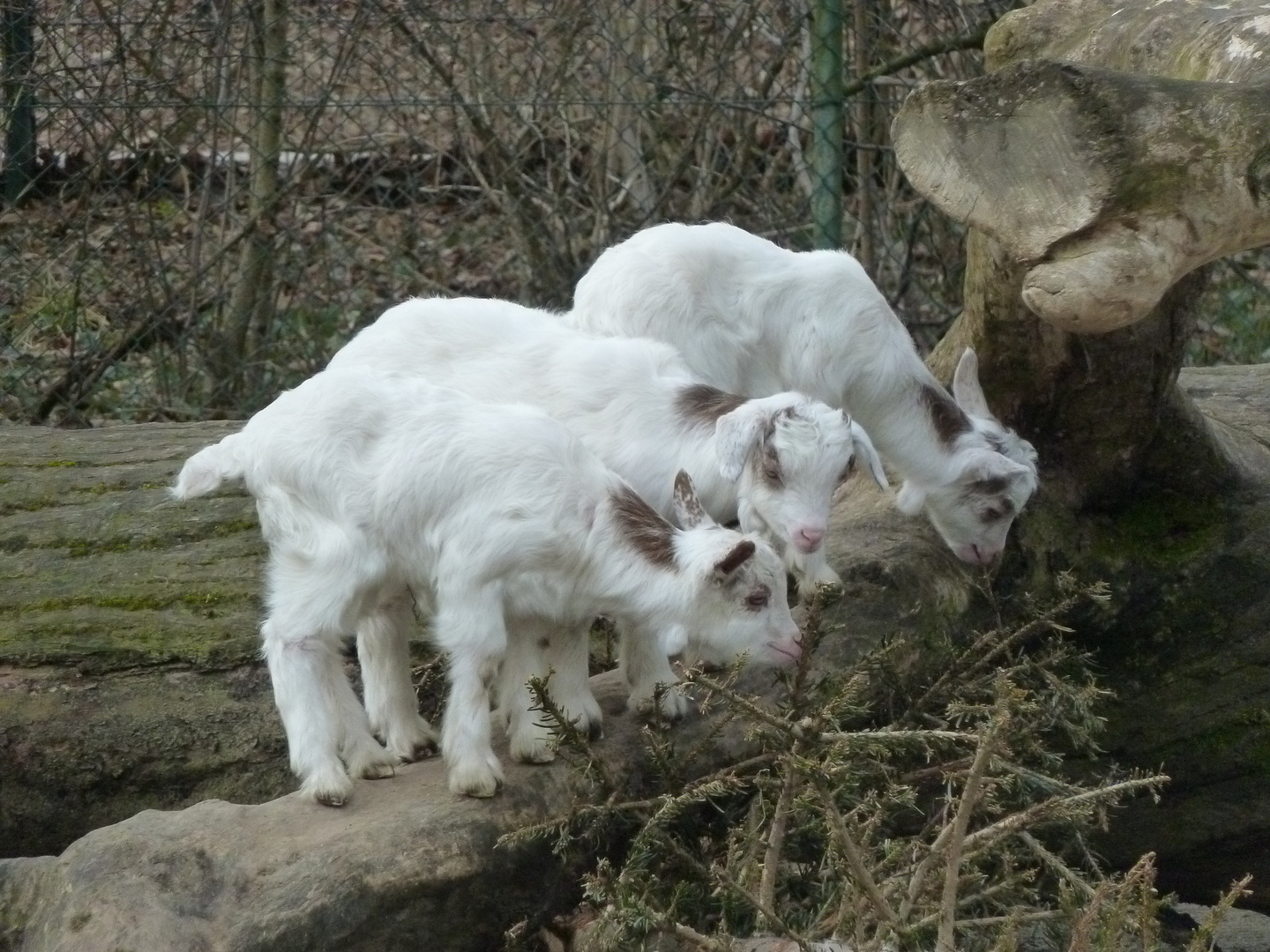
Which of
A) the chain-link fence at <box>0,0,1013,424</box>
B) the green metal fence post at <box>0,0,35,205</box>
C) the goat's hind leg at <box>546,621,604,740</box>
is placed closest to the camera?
the goat's hind leg at <box>546,621,604,740</box>

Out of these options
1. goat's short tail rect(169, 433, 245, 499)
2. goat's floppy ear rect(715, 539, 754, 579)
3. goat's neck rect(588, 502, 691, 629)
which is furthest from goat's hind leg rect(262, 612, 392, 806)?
goat's floppy ear rect(715, 539, 754, 579)

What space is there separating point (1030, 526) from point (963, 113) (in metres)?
2.08

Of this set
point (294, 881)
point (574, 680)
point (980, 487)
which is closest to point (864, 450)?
point (980, 487)

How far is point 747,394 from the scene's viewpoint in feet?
18.9

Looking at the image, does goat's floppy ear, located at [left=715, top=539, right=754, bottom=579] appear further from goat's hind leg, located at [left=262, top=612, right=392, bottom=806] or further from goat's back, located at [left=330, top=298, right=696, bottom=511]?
goat's hind leg, located at [left=262, top=612, right=392, bottom=806]

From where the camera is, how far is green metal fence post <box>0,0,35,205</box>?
25.4 feet

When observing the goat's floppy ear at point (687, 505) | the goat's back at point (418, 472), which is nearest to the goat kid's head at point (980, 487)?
the goat's floppy ear at point (687, 505)

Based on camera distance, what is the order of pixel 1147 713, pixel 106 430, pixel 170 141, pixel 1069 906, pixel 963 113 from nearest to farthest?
pixel 1069 906 → pixel 963 113 → pixel 1147 713 → pixel 106 430 → pixel 170 141

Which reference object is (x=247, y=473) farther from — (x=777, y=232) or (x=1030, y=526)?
(x=777, y=232)

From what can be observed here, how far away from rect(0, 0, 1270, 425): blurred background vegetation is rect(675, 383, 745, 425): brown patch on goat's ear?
334cm

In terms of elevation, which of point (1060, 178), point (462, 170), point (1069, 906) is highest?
point (1060, 178)

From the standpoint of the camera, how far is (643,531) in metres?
4.46

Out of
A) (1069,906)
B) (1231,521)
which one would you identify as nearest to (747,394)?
(1231,521)

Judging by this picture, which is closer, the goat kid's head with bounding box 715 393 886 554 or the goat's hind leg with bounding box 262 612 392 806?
the goat's hind leg with bounding box 262 612 392 806
